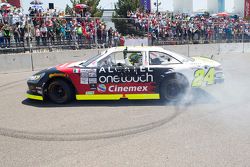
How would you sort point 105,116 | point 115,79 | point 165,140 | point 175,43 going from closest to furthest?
point 165,140 < point 105,116 < point 115,79 < point 175,43

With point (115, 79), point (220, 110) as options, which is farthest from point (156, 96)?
point (220, 110)

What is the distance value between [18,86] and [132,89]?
4.56 meters

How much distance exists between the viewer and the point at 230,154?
174 inches

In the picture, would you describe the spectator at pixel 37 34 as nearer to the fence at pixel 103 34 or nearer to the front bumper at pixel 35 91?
the fence at pixel 103 34

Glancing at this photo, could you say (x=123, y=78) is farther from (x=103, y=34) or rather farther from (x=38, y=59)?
(x=103, y=34)

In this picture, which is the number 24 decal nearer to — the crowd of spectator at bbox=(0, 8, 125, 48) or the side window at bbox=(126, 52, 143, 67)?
the side window at bbox=(126, 52, 143, 67)

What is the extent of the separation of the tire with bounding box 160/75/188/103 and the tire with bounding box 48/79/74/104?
2.30 m

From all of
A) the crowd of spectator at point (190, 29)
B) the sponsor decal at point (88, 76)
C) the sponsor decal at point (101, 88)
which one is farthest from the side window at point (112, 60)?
the crowd of spectator at point (190, 29)

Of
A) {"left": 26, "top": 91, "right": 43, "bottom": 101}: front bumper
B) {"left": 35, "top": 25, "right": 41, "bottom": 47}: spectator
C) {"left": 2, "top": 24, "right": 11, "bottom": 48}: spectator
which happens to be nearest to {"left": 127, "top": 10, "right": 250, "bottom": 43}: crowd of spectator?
{"left": 35, "top": 25, "right": 41, "bottom": 47}: spectator

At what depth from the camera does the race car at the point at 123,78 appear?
7398 mm

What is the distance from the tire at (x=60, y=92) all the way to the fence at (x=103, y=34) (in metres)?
6.92

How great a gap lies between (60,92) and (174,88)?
2.85 meters

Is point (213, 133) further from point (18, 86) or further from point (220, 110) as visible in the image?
point (18, 86)

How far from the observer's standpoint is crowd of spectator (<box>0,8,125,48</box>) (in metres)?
13.7
